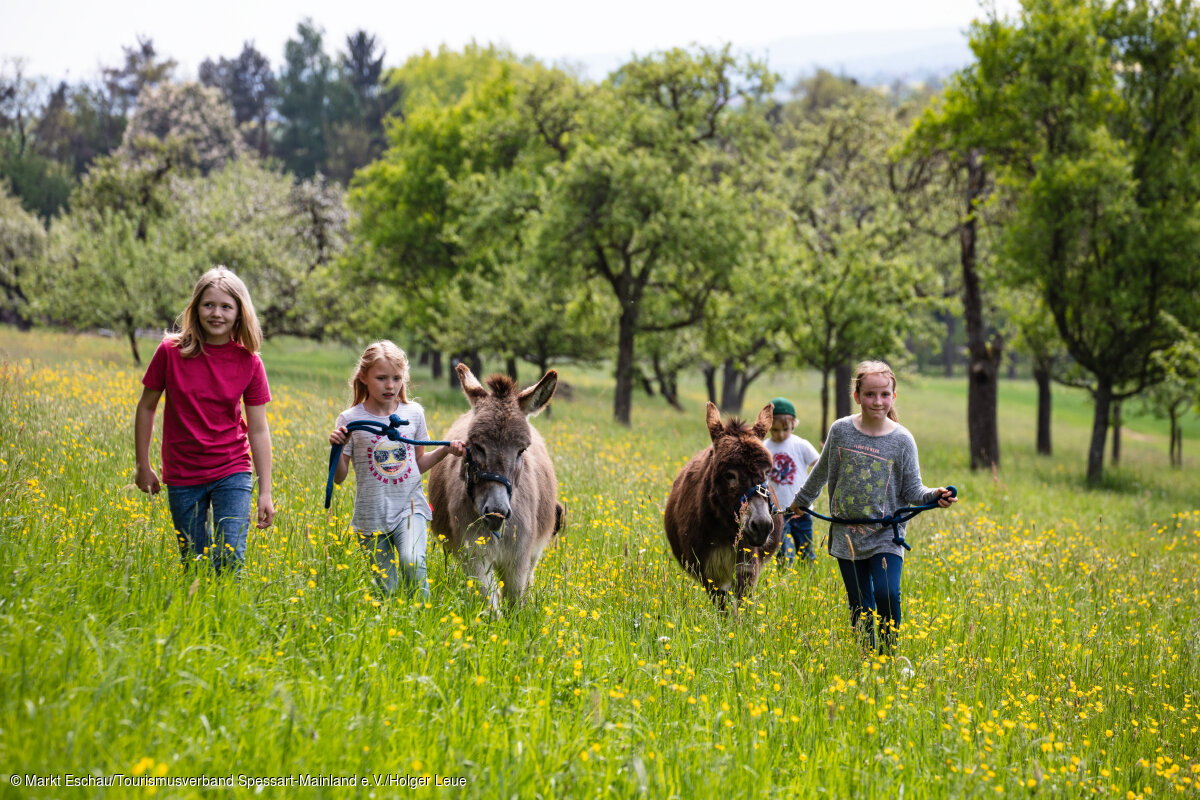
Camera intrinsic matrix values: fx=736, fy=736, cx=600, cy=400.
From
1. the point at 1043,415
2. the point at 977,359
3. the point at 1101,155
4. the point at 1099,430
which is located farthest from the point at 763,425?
the point at 1043,415

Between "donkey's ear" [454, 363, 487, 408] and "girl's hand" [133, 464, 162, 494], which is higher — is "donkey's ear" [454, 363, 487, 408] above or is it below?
above

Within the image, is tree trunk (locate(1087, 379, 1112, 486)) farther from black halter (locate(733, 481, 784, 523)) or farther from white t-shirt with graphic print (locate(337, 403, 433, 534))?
white t-shirt with graphic print (locate(337, 403, 433, 534))

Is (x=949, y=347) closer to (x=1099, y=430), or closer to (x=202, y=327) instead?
(x=1099, y=430)

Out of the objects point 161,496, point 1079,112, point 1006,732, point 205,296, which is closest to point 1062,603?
point 1006,732

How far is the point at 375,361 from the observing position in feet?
16.1

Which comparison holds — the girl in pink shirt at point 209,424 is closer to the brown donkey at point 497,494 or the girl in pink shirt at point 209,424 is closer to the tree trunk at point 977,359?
the brown donkey at point 497,494

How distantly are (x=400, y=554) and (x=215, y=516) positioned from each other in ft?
3.70

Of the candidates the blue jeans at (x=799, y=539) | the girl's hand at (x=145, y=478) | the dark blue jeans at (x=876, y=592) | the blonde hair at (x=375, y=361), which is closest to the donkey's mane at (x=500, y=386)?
the blonde hair at (x=375, y=361)

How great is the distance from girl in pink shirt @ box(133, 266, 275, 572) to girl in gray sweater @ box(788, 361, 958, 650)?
3882mm

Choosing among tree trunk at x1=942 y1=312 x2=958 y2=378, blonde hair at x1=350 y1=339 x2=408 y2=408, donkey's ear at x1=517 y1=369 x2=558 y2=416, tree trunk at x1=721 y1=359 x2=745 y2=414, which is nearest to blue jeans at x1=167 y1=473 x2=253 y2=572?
blonde hair at x1=350 y1=339 x2=408 y2=408

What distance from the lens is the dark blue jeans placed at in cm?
529

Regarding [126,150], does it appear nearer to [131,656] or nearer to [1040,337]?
[1040,337]

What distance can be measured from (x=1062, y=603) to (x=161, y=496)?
28.4 feet

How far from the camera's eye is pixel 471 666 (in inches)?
152
